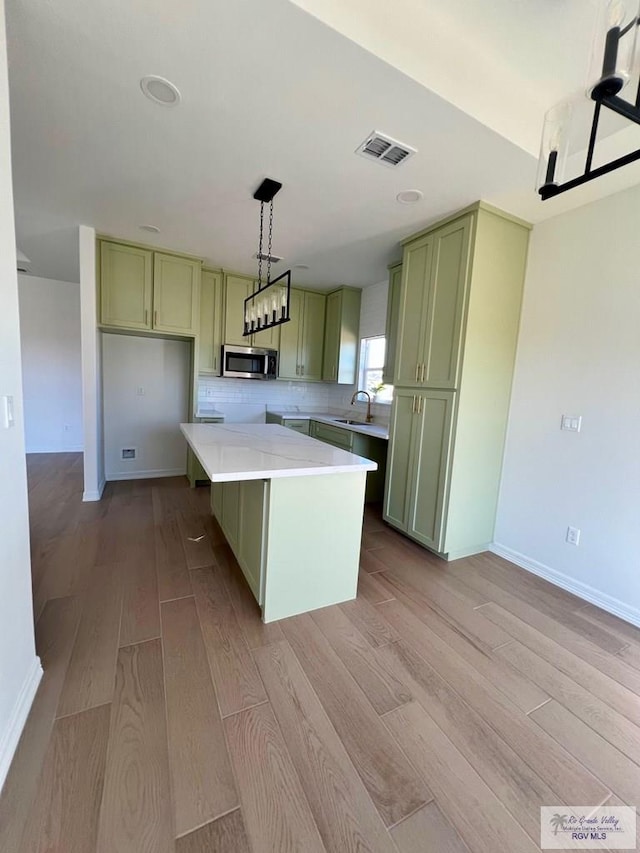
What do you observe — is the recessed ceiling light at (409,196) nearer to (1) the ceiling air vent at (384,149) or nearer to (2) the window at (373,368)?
(1) the ceiling air vent at (384,149)

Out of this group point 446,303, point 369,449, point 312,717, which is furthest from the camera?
point 369,449

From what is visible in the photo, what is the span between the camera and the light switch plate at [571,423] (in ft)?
7.61

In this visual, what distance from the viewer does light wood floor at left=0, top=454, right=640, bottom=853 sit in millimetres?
1010

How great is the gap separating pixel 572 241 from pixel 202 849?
3.50m

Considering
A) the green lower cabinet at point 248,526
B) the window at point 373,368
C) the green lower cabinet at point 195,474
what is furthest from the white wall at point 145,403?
the window at point 373,368

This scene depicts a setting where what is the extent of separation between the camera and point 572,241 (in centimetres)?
235

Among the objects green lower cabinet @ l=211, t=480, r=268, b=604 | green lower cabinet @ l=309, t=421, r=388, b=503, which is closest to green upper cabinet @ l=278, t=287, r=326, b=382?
green lower cabinet @ l=309, t=421, r=388, b=503

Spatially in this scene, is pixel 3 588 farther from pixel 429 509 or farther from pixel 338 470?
pixel 429 509

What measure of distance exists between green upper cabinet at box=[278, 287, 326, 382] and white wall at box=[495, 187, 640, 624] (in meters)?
2.76

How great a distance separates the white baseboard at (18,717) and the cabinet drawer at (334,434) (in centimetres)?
295

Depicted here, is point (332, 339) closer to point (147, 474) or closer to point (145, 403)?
point (145, 403)

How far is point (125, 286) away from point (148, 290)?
0.68 ft

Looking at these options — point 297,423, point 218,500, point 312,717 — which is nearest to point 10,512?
point 312,717

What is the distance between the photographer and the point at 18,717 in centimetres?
120
